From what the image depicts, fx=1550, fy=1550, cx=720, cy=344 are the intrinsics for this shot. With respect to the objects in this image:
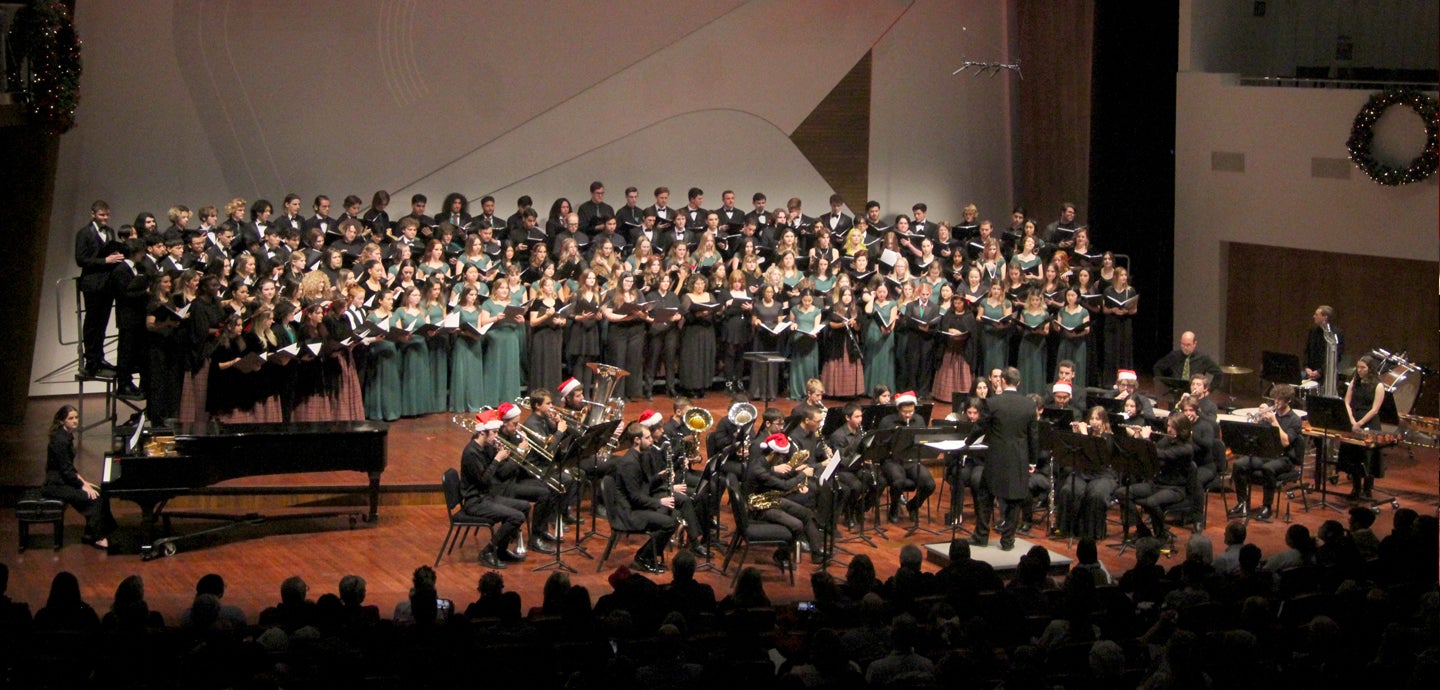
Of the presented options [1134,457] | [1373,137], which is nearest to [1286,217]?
[1373,137]

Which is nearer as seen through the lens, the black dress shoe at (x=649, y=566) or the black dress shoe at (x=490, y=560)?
the black dress shoe at (x=490, y=560)

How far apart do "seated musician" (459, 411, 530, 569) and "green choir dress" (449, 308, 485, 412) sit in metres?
3.62

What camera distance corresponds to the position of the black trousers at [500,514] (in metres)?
10.9

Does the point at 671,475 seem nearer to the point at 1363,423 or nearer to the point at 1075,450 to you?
the point at 1075,450

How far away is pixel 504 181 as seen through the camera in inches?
706

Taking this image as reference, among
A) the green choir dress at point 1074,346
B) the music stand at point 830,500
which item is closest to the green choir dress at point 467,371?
the music stand at point 830,500

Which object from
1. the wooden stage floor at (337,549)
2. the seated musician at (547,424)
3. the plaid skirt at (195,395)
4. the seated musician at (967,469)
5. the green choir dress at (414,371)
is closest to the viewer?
the wooden stage floor at (337,549)

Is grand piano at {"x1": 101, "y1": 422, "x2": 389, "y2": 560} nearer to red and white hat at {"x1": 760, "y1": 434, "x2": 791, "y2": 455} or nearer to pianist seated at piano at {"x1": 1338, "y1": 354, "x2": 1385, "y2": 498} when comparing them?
red and white hat at {"x1": 760, "y1": 434, "x2": 791, "y2": 455}

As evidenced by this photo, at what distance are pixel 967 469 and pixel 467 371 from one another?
16.5ft

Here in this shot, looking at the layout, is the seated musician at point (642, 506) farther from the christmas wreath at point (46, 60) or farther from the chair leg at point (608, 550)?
the christmas wreath at point (46, 60)

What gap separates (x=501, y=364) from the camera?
1471 centimetres

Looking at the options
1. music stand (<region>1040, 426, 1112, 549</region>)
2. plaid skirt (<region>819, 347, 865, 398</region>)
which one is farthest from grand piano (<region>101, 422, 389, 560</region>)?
plaid skirt (<region>819, 347, 865, 398</region>)

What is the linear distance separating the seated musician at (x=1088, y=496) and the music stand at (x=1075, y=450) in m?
0.05

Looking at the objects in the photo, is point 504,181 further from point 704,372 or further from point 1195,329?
point 1195,329
